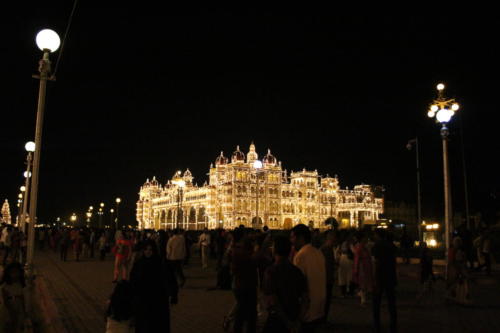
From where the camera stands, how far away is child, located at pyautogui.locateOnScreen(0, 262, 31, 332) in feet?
24.4

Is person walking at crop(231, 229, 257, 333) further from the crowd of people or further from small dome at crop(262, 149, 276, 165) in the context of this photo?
small dome at crop(262, 149, 276, 165)

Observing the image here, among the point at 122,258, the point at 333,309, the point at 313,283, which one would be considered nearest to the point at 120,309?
the point at 313,283

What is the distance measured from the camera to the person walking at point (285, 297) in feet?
15.7

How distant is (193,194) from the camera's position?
398 feet

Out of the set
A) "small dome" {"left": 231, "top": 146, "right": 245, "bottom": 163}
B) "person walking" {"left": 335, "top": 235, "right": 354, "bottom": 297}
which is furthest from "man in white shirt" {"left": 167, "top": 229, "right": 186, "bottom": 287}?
"small dome" {"left": 231, "top": 146, "right": 245, "bottom": 163}

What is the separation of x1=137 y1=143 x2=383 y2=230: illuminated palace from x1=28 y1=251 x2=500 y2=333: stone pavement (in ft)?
265

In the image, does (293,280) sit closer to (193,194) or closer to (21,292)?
(21,292)

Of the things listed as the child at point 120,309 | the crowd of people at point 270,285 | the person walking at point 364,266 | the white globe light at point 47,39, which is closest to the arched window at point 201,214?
the crowd of people at point 270,285

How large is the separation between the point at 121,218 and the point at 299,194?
254 feet

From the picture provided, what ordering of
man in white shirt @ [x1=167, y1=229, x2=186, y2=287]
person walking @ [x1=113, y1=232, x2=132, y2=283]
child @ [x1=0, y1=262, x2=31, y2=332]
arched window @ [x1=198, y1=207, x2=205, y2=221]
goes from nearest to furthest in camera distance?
1. child @ [x1=0, y1=262, x2=31, y2=332]
2. person walking @ [x1=113, y1=232, x2=132, y2=283]
3. man in white shirt @ [x1=167, y1=229, x2=186, y2=287]
4. arched window @ [x1=198, y1=207, x2=205, y2=221]

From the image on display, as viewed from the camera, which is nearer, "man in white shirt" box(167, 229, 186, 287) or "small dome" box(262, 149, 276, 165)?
"man in white shirt" box(167, 229, 186, 287)

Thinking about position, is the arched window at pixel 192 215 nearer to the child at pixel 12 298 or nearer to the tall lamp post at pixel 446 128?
the tall lamp post at pixel 446 128

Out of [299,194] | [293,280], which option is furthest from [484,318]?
[299,194]

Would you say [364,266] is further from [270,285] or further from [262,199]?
[262,199]
